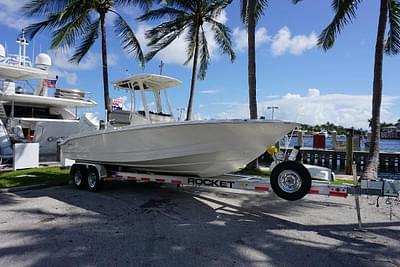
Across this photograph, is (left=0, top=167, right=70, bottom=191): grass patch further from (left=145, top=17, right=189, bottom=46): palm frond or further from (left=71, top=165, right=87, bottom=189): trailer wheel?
(left=145, top=17, right=189, bottom=46): palm frond

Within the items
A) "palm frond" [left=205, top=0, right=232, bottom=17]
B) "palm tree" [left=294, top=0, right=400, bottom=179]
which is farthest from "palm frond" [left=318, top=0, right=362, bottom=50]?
"palm frond" [left=205, top=0, right=232, bottom=17]

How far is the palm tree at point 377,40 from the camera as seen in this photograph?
34.5ft

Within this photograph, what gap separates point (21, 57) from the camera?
25062 millimetres

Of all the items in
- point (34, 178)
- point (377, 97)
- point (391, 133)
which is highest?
point (391, 133)

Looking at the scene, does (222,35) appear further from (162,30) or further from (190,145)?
(190,145)

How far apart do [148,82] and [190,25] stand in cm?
1001

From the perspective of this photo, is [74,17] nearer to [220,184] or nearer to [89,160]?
[89,160]

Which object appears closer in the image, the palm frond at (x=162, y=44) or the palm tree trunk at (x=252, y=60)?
the palm tree trunk at (x=252, y=60)

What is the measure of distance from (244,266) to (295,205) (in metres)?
3.56

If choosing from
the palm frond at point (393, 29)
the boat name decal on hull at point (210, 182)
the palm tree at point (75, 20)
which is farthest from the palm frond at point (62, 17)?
the palm frond at point (393, 29)

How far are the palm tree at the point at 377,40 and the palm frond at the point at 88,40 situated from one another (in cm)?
1006

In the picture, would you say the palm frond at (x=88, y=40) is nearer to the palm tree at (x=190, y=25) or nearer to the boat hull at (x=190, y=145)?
the palm tree at (x=190, y=25)

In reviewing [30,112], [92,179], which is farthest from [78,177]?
[30,112]

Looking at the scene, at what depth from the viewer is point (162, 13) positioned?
56.3 feet
